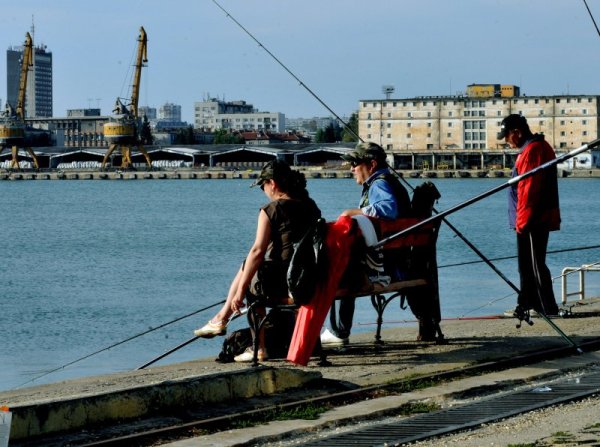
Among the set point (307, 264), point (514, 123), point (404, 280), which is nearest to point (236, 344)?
point (404, 280)

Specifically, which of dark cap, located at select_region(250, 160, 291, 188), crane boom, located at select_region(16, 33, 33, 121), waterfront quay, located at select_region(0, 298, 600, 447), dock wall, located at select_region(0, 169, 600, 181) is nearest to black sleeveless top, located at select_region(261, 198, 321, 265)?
dark cap, located at select_region(250, 160, 291, 188)

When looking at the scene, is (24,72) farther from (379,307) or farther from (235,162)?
(379,307)

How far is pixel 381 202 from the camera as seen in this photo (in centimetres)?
819

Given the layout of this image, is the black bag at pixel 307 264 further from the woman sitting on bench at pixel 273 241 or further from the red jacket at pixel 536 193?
the red jacket at pixel 536 193

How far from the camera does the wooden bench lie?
7.78 m

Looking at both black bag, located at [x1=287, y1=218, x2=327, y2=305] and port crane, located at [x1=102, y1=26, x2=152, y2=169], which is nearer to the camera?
black bag, located at [x1=287, y1=218, x2=327, y2=305]

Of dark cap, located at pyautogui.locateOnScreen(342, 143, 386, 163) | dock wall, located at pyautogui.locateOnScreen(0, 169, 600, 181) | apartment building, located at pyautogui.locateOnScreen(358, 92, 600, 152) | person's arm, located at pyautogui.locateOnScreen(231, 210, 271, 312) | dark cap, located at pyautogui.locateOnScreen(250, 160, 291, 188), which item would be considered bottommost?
dock wall, located at pyautogui.locateOnScreen(0, 169, 600, 181)

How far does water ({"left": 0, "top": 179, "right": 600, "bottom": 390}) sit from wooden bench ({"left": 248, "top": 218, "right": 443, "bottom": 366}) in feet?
14.4

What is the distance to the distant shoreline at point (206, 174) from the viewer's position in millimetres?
137875

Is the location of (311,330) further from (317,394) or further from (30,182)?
(30,182)

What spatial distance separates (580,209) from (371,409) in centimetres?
7248

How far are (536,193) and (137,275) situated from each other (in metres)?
24.3

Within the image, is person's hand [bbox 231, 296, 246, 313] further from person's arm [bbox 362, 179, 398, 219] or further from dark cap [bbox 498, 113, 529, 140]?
dark cap [bbox 498, 113, 529, 140]

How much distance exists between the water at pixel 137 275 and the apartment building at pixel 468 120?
185ft
